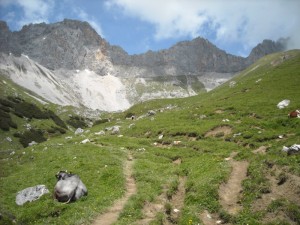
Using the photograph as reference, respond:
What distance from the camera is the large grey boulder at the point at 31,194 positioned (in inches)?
961

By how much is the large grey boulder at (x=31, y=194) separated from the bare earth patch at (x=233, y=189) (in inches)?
536

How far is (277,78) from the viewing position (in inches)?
2837

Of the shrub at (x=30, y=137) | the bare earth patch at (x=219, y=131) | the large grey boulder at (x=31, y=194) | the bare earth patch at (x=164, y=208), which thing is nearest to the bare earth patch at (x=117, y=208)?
the bare earth patch at (x=164, y=208)

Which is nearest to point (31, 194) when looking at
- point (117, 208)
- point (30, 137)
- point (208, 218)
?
point (117, 208)

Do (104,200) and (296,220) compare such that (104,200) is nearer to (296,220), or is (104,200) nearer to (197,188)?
(197,188)

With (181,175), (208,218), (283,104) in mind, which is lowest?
(208,218)

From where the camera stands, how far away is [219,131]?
133 feet

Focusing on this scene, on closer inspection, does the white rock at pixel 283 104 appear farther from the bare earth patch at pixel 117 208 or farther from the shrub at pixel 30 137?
the shrub at pixel 30 137

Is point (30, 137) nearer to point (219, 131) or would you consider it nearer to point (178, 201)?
point (219, 131)

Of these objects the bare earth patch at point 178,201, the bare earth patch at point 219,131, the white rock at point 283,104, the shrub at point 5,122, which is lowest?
the bare earth patch at point 178,201

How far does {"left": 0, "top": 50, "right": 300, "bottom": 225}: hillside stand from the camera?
20453mm

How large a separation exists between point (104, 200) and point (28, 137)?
177 feet

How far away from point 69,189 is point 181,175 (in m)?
9.89

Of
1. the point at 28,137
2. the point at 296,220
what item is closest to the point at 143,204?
the point at 296,220
